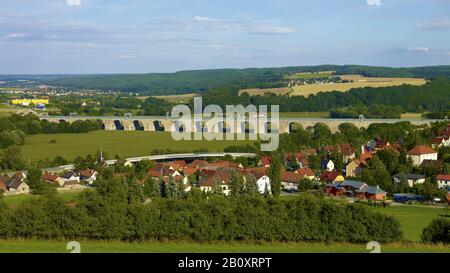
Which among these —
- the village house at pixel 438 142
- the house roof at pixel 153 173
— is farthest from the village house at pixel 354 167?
the house roof at pixel 153 173

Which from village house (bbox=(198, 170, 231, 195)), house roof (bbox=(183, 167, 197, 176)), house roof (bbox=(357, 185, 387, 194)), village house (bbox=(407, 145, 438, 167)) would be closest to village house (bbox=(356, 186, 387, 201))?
house roof (bbox=(357, 185, 387, 194))

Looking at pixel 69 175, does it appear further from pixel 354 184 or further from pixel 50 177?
pixel 354 184

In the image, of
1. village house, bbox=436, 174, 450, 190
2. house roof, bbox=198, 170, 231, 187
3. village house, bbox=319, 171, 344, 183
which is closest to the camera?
house roof, bbox=198, 170, 231, 187

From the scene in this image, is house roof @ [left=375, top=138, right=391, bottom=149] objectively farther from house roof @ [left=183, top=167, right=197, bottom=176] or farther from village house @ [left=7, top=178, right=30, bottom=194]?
village house @ [left=7, top=178, right=30, bottom=194]

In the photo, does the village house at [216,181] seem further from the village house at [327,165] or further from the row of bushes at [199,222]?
the row of bushes at [199,222]

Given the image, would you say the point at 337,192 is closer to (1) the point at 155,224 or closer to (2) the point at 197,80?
(1) the point at 155,224
